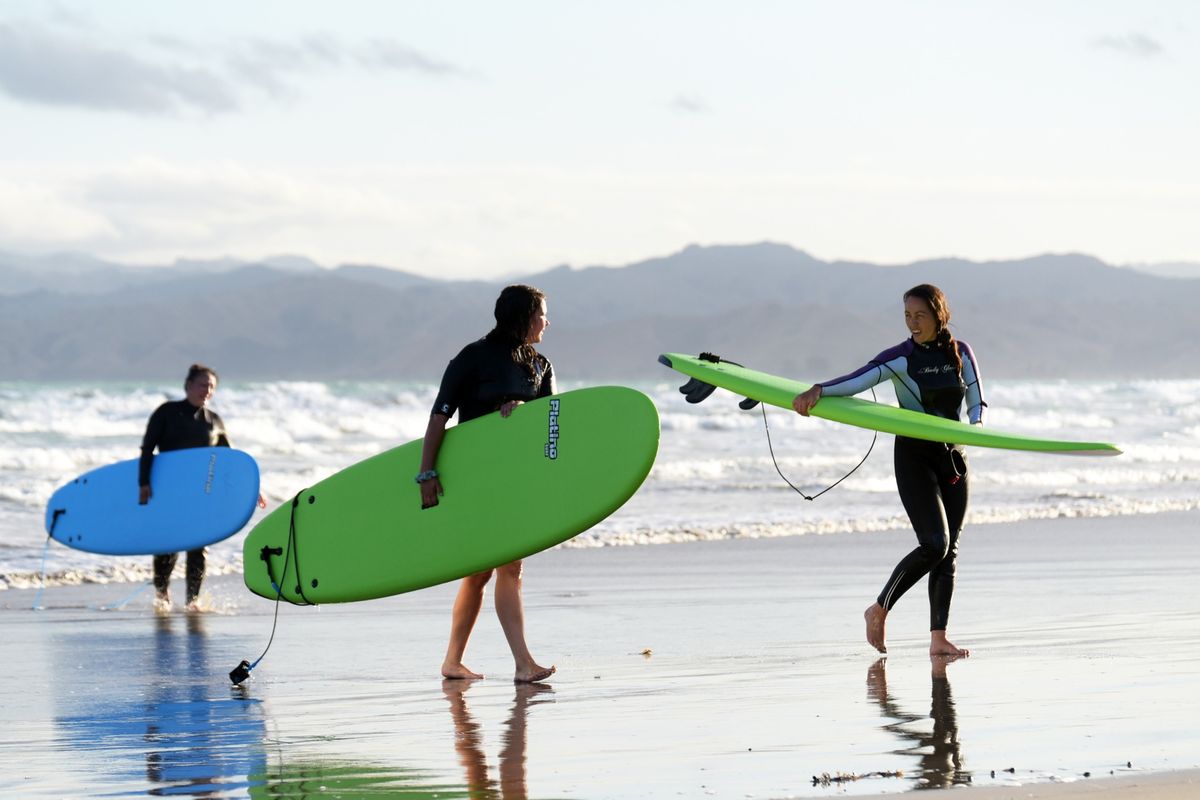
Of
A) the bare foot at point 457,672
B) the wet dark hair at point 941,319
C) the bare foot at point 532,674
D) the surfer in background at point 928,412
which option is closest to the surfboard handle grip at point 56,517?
the bare foot at point 457,672

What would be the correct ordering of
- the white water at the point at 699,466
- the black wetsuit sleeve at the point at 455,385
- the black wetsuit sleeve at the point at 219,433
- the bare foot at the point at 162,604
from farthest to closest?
the white water at the point at 699,466 → the black wetsuit sleeve at the point at 219,433 → the bare foot at the point at 162,604 → the black wetsuit sleeve at the point at 455,385

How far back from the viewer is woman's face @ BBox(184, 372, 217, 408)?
898 cm

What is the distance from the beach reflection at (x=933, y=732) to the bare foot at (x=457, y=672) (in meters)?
1.44

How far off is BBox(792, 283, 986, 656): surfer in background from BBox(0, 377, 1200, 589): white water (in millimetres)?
1860

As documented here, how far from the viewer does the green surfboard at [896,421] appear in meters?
5.94

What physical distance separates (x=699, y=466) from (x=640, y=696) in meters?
14.9

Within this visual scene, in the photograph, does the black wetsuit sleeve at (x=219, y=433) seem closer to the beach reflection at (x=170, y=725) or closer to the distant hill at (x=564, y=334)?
the beach reflection at (x=170, y=725)

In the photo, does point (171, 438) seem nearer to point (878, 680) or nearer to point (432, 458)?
point (432, 458)

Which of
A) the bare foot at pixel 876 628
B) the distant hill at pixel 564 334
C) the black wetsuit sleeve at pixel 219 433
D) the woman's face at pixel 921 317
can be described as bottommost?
the bare foot at pixel 876 628

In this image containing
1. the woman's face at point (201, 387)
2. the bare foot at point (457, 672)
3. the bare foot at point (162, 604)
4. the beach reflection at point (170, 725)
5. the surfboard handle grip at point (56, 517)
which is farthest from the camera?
the surfboard handle grip at point (56, 517)

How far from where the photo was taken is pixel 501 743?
469cm

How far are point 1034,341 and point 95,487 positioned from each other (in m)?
159

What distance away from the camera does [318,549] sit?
21.6 feet

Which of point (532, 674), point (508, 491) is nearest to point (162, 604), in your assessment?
point (508, 491)
